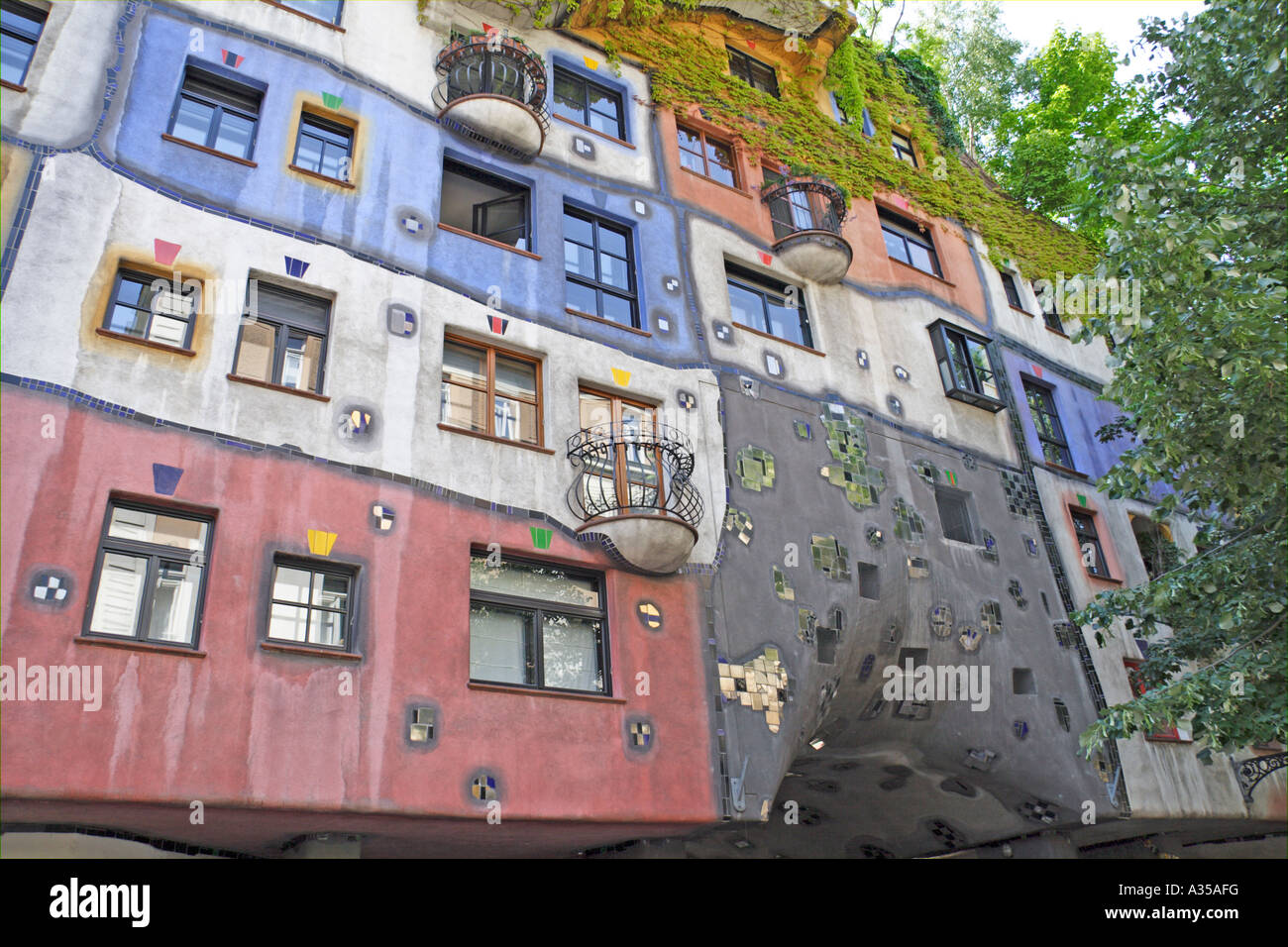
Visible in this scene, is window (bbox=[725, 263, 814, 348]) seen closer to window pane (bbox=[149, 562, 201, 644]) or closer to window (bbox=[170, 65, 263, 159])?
window (bbox=[170, 65, 263, 159])

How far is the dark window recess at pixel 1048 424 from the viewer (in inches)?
661

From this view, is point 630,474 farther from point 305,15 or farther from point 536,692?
point 305,15

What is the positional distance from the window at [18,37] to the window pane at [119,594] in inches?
191

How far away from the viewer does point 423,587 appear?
29.8 feet

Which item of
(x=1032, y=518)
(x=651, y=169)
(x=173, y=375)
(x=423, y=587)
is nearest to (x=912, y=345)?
(x=1032, y=518)

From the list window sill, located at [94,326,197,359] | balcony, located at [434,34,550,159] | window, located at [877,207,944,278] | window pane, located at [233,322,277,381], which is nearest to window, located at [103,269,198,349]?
window sill, located at [94,326,197,359]

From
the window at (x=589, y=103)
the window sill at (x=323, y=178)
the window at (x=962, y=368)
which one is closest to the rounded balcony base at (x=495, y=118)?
the window at (x=589, y=103)

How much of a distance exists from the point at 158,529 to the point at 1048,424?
1395 cm

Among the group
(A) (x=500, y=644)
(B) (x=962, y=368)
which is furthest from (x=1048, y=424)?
(A) (x=500, y=644)

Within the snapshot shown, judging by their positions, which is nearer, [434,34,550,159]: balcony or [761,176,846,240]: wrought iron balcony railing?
[434,34,550,159]: balcony

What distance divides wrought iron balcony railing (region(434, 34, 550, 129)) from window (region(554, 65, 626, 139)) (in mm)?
976

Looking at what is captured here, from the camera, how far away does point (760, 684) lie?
10500mm

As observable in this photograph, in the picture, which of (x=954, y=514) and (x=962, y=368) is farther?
(x=962, y=368)

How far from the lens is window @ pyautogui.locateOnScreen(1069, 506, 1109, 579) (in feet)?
51.9
